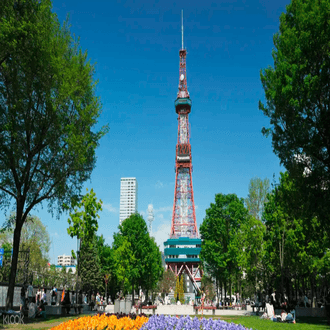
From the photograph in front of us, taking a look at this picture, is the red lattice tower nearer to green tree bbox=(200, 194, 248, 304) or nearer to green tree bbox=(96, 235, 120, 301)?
green tree bbox=(96, 235, 120, 301)

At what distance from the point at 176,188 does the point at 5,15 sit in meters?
87.6

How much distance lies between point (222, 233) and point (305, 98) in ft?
87.5

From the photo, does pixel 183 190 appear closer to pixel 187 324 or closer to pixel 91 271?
pixel 91 271

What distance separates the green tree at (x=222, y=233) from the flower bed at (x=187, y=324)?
32125 mm

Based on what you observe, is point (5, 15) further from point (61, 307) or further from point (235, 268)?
point (235, 268)

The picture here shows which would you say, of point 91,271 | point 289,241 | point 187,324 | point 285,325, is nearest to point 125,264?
point 91,271

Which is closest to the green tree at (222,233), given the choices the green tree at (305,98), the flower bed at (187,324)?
the green tree at (305,98)

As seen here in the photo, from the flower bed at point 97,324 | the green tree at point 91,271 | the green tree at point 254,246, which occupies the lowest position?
the green tree at point 91,271

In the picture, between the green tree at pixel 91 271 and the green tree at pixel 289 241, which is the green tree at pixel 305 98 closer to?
the green tree at pixel 289 241

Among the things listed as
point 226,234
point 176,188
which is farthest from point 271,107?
point 176,188

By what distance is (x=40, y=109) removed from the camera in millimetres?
19266

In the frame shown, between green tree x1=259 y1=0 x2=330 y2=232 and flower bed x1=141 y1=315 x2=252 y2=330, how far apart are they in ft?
39.7

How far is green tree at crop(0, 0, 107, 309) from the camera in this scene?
648 inches

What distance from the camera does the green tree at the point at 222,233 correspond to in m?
39.9
